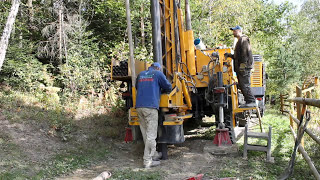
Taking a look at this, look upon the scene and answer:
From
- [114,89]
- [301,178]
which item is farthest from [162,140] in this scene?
[114,89]

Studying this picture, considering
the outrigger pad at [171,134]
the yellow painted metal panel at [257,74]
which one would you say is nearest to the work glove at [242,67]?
the outrigger pad at [171,134]

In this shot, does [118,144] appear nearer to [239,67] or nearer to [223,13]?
[239,67]

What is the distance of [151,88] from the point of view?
5344mm

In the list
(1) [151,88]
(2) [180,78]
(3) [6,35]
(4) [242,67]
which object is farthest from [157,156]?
(3) [6,35]

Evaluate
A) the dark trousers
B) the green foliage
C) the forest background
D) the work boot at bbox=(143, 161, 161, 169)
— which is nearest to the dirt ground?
the work boot at bbox=(143, 161, 161, 169)

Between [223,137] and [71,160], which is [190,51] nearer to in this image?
[223,137]

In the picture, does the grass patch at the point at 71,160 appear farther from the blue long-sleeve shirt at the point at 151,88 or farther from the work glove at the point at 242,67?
the work glove at the point at 242,67

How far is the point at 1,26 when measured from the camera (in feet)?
34.9

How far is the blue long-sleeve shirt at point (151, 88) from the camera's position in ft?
17.5

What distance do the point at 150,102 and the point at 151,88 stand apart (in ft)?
0.88

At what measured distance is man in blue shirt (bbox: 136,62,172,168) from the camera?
534 centimetres

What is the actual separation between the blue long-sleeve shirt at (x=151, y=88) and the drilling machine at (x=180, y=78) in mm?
227

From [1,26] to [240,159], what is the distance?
9.92 m

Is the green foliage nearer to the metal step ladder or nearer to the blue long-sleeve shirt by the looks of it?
the blue long-sleeve shirt
